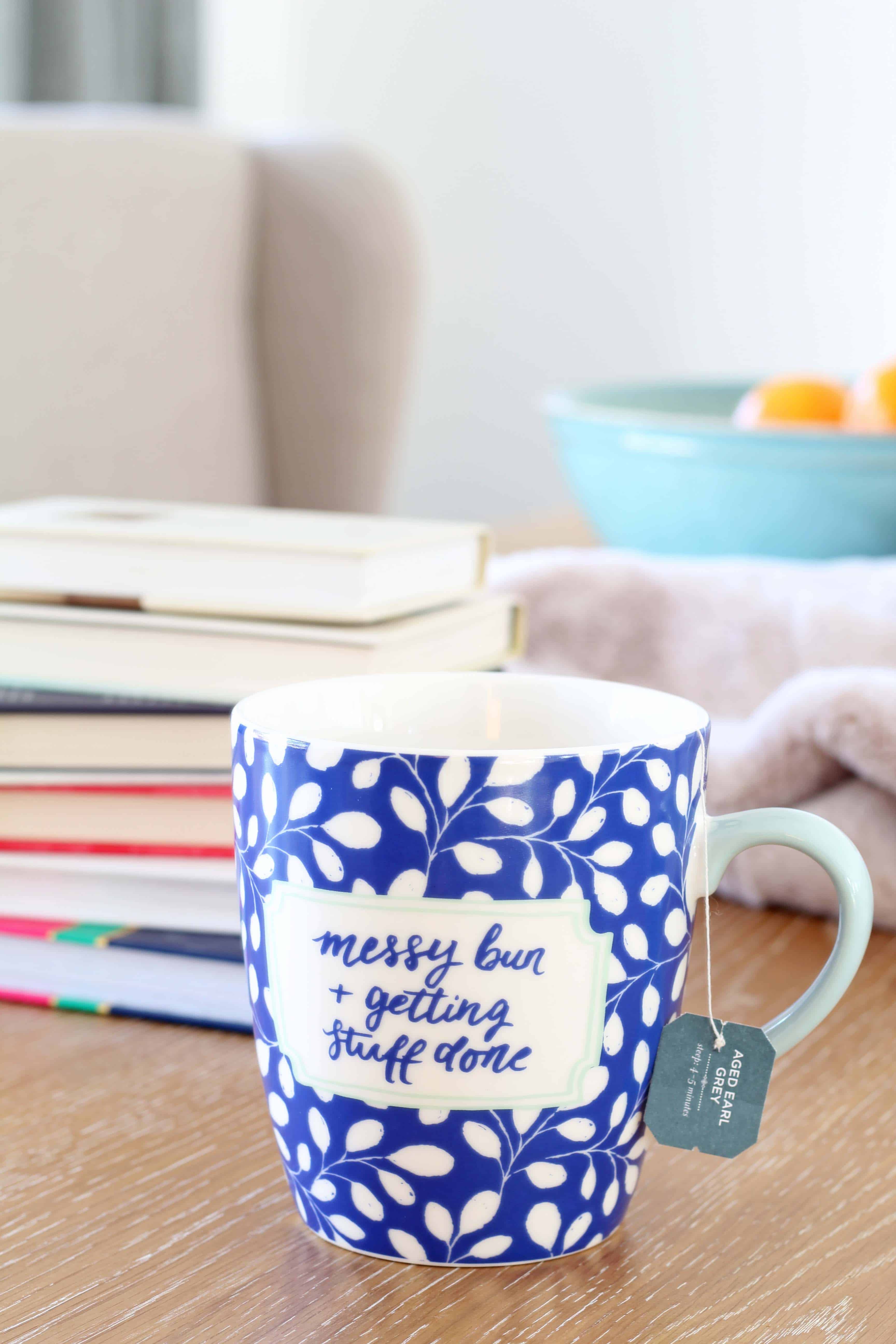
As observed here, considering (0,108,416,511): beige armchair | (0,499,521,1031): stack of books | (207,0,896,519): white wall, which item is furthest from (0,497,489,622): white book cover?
(207,0,896,519): white wall

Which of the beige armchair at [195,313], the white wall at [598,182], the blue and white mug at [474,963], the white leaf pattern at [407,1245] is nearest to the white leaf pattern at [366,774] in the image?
the blue and white mug at [474,963]

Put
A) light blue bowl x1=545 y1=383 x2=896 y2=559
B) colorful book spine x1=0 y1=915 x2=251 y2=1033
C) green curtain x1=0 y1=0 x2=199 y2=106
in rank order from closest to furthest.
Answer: colorful book spine x1=0 y1=915 x2=251 y2=1033
light blue bowl x1=545 y1=383 x2=896 y2=559
green curtain x1=0 y1=0 x2=199 y2=106

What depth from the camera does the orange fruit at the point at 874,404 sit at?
80cm

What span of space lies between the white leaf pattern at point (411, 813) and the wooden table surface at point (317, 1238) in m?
0.10

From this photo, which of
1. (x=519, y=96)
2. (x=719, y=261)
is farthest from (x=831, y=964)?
(x=519, y=96)

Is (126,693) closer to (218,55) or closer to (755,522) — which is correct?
(755,522)

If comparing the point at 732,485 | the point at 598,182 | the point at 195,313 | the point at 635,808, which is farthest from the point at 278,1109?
the point at 598,182

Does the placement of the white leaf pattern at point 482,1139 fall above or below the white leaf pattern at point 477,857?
below

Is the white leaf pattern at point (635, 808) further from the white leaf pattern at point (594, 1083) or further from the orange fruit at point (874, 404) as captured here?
the orange fruit at point (874, 404)

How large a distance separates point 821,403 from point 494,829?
0.65m

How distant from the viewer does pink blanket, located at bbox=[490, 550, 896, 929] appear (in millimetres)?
500

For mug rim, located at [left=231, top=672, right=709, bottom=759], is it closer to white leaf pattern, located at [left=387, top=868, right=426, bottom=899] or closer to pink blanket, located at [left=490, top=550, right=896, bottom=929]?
white leaf pattern, located at [left=387, top=868, right=426, bottom=899]

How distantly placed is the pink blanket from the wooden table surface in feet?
0.34

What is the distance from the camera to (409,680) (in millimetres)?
359
